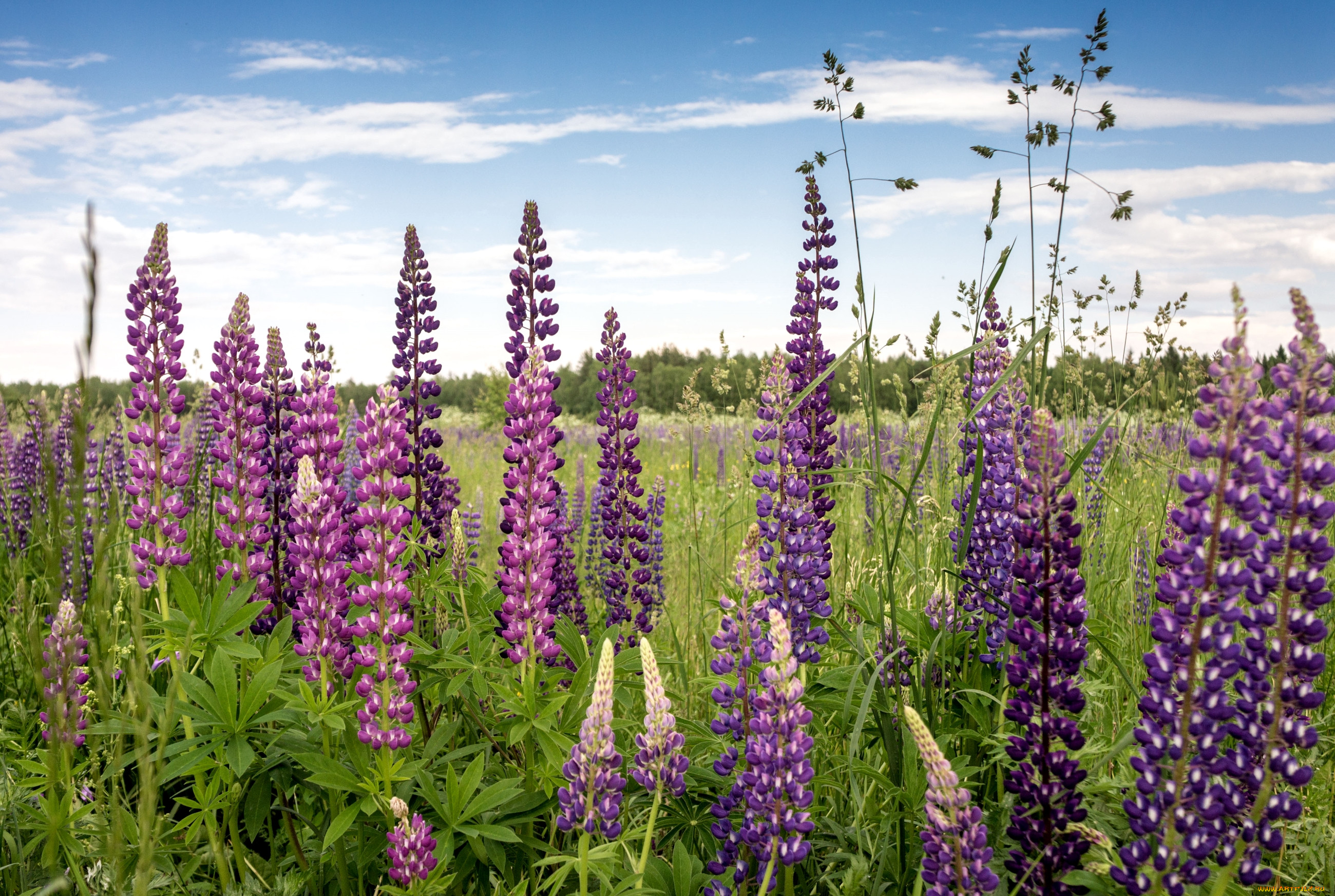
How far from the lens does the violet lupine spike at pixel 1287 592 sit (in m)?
1.86

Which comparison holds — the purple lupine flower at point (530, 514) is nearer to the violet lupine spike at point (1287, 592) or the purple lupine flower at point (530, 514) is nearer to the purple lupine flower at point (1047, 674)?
the purple lupine flower at point (1047, 674)

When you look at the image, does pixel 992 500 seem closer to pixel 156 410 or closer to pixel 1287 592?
pixel 1287 592

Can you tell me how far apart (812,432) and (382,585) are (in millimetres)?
2064

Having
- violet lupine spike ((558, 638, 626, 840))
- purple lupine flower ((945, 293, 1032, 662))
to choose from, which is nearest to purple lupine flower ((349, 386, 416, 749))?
violet lupine spike ((558, 638, 626, 840))

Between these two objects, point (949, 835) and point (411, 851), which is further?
point (411, 851)

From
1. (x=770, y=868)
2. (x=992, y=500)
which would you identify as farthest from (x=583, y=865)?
(x=992, y=500)

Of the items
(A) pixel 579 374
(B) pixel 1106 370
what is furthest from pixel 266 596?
(A) pixel 579 374

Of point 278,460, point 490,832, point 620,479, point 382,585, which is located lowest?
point 490,832

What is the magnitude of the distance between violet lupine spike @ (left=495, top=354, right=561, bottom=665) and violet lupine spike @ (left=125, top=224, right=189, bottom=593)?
1.27 m

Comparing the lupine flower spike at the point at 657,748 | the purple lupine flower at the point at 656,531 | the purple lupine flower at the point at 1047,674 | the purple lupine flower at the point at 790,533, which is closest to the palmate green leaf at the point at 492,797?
the lupine flower spike at the point at 657,748

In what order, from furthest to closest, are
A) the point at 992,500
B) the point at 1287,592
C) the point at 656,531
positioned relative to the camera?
1. the point at 656,531
2. the point at 992,500
3. the point at 1287,592

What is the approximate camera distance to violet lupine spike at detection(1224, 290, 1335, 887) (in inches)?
73.1

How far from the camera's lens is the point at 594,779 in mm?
2219

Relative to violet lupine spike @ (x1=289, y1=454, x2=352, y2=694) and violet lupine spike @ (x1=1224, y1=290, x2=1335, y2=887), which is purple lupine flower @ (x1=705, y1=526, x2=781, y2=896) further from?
violet lupine spike @ (x1=289, y1=454, x2=352, y2=694)
